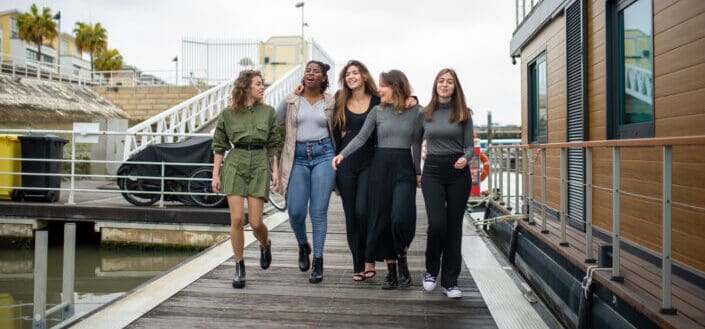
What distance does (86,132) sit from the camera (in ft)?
27.2

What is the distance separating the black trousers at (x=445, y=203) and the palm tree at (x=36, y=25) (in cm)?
4794

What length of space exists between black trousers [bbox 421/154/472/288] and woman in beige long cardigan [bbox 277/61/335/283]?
0.76 m

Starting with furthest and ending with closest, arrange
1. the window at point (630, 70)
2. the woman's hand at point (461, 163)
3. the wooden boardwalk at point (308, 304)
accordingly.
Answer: the window at point (630, 70) < the woman's hand at point (461, 163) < the wooden boardwalk at point (308, 304)

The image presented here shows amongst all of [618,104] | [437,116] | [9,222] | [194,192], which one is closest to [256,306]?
[437,116]

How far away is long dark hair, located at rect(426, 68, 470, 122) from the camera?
392 cm

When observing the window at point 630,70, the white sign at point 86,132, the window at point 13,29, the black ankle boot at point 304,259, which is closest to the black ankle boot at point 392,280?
the black ankle boot at point 304,259

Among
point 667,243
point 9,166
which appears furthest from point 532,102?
point 9,166

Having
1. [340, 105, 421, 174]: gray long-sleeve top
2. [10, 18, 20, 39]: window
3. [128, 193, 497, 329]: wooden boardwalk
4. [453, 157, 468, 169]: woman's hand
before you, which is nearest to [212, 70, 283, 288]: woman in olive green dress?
[128, 193, 497, 329]: wooden boardwalk

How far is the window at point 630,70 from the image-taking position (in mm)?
4406

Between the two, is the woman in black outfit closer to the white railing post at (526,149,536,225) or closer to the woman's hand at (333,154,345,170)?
the woman's hand at (333,154,345,170)

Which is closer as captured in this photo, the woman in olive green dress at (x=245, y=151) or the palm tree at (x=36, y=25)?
the woman in olive green dress at (x=245, y=151)

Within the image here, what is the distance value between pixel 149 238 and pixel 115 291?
1.90 metres

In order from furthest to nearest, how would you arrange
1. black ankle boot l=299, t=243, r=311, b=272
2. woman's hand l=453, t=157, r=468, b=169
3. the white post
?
1. black ankle boot l=299, t=243, r=311, b=272
2. woman's hand l=453, t=157, r=468, b=169
3. the white post

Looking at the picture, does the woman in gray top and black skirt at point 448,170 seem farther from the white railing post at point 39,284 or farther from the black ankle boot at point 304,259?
the white railing post at point 39,284
